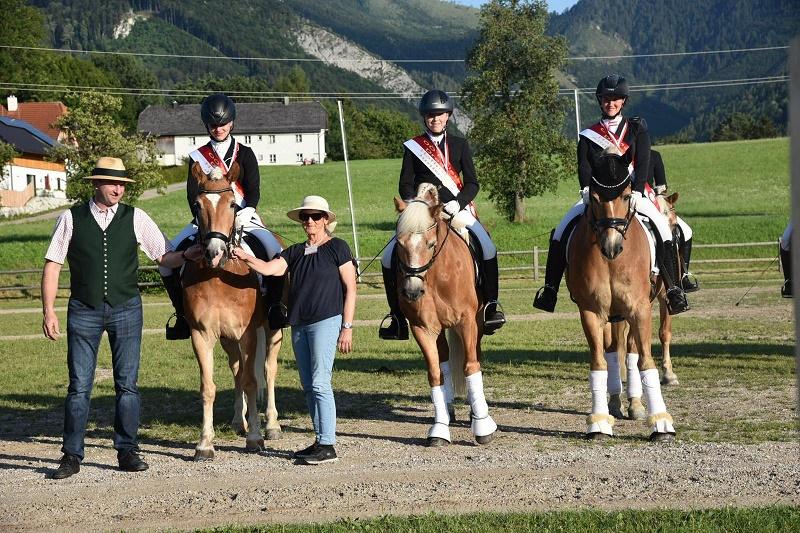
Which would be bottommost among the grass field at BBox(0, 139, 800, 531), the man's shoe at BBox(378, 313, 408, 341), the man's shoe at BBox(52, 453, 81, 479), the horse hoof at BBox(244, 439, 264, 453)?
the grass field at BBox(0, 139, 800, 531)

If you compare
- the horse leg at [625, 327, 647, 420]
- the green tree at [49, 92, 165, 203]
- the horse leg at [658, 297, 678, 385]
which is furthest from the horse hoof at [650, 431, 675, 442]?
the green tree at [49, 92, 165, 203]

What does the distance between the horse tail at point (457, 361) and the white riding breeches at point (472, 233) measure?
94cm

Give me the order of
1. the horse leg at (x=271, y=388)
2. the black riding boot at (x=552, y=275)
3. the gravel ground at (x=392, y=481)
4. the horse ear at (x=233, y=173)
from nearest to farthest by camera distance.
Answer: the gravel ground at (x=392, y=481) < the horse ear at (x=233, y=173) < the horse leg at (x=271, y=388) < the black riding boot at (x=552, y=275)

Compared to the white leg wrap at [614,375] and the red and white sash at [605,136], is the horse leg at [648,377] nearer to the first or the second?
the white leg wrap at [614,375]

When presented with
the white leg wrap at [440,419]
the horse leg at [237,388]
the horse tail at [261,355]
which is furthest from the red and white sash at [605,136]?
the horse leg at [237,388]

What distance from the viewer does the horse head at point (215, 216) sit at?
9266 millimetres

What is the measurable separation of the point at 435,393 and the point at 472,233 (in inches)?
70.0

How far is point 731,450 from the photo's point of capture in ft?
29.6

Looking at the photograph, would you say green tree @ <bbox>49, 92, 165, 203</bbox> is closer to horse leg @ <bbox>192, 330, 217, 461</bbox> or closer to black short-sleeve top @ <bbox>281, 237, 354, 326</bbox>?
horse leg @ <bbox>192, 330, 217, 461</bbox>

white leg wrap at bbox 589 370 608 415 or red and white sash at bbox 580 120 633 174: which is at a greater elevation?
red and white sash at bbox 580 120 633 174

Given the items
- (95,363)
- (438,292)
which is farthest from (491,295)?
(95,363)

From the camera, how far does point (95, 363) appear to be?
9430 millimetres

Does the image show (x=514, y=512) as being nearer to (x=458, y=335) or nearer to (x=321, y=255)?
(x=321, y=255)

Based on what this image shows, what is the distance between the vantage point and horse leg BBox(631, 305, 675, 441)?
9859 millimetres
